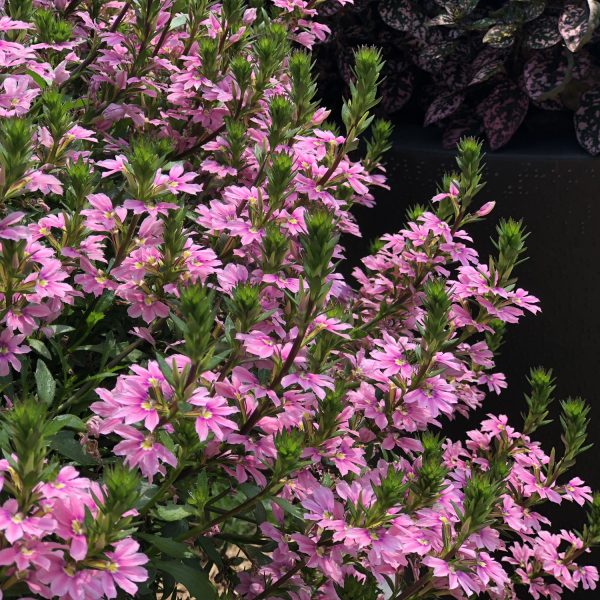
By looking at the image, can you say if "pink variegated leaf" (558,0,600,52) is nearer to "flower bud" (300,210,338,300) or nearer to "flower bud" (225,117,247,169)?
"flower bud" (225,117,247,169)

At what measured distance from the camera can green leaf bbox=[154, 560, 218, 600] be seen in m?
1.32

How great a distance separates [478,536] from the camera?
147 cm

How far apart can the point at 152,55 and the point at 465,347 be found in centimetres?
88

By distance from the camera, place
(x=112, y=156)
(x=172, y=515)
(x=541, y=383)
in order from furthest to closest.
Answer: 1. (x=112, y=156)
2. (x=541, y=383)
3. (x=172, y=515)

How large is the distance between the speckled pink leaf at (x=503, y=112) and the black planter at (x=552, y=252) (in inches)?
2.1

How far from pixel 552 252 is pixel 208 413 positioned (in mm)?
1685

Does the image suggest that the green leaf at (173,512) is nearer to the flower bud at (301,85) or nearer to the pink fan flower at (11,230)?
the pink fan flower at (11,230)

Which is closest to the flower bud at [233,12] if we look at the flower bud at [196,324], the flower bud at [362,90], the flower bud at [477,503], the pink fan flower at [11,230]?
the flower bud at [362,90]

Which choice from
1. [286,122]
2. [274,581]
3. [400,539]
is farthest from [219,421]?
[286,122]

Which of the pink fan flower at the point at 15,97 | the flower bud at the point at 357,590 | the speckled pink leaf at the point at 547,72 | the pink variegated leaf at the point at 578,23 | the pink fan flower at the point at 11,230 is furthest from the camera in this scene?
the speckled pink leaf at the point at 547,72

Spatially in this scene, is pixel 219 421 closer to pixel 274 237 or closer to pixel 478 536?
pixel 274 237

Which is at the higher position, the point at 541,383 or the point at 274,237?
the point at 274,237

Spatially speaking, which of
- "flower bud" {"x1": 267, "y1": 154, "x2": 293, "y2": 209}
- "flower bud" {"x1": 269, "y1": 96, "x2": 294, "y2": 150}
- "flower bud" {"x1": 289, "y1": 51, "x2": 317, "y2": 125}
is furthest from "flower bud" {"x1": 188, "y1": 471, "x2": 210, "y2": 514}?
"flower bud" {"x1": 289, "y1": 51, "x2": 317, "y2": 125}

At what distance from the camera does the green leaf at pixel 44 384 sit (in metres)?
1.35
